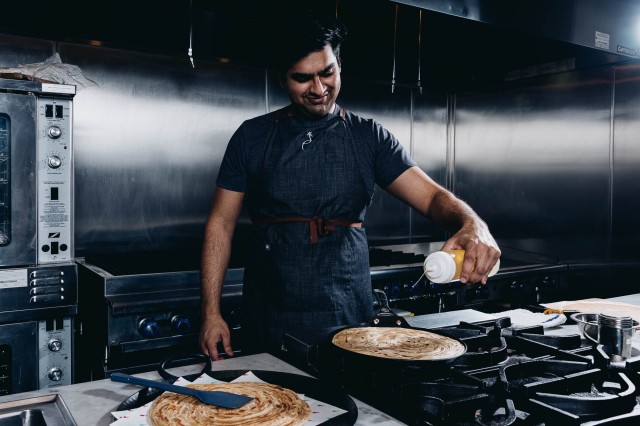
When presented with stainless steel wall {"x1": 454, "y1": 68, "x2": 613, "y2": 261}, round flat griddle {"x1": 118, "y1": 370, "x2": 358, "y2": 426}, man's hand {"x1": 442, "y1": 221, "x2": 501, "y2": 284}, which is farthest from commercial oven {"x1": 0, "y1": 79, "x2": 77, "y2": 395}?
stainless steel wall {"x1": 454, "y1": 68, "x2": 613, "y2": 261}

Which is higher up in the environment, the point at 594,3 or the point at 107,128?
the point at 594,3

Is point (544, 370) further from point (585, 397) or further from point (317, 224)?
point (317, 224)

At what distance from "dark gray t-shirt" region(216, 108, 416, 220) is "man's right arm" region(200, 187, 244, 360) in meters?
0.05

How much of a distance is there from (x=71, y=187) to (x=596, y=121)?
2659 mm

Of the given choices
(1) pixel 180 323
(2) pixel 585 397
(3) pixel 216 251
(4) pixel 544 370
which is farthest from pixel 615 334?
(1) pixel 180 323

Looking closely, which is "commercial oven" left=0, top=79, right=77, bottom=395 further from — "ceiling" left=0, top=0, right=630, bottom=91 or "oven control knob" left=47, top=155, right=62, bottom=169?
"ceiling" left=0, top=0, right=630, bottom=91

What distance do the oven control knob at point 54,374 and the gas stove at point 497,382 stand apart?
1.20 m

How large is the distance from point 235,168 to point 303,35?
52 centimetres

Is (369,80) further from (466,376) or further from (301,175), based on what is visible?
(466,376)

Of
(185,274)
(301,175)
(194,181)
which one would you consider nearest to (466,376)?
(301,175)

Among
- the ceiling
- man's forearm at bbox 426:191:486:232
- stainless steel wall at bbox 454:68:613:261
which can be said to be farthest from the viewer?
stainless steel wall at bbox 454:68:613:261

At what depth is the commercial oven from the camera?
2.04 metres

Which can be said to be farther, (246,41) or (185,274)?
(246,41)

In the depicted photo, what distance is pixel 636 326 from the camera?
1592 mm
